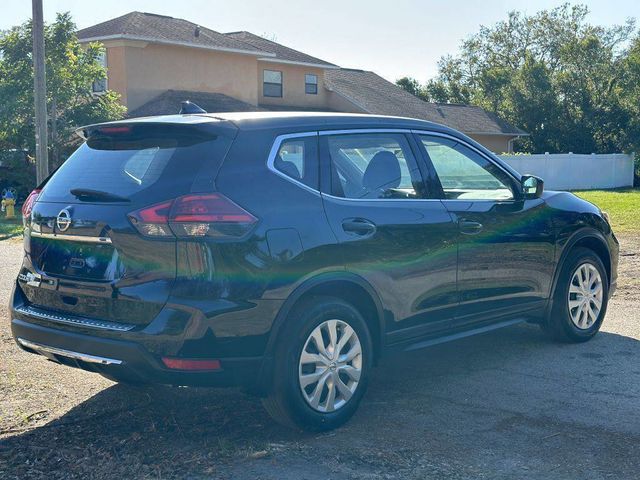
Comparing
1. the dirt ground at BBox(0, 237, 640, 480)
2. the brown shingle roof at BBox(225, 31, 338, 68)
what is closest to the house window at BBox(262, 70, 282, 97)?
the brown shingle roof at BBox(225, 31, 338, 68)

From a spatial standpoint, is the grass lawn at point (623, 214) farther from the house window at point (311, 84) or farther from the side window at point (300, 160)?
the house window at point (311, 84)

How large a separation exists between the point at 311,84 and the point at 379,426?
35178 mm

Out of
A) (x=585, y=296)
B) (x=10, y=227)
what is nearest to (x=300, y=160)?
(x=585, y=296)

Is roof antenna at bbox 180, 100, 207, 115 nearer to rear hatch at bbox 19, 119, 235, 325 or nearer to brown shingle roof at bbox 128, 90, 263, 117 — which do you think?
rear hatch at bbox 19, 119, 235, 325

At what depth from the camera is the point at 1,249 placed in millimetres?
15039

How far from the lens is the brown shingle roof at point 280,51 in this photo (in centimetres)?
3716

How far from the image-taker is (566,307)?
7035 millimetres

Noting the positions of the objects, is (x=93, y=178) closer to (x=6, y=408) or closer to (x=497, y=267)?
(x=6, y=408)

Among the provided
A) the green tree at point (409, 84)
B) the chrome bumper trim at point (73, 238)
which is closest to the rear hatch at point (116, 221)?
the chrome bumper trim at point (73, 238)

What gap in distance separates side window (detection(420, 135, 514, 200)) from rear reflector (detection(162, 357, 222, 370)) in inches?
86.6

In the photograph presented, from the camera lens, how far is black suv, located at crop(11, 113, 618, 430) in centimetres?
460

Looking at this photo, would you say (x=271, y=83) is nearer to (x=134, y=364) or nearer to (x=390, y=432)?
(x=390, y=432)

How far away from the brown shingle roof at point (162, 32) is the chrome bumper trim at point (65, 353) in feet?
85.4

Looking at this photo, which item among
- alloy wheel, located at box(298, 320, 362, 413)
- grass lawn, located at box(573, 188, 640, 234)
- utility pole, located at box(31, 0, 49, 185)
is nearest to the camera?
alloy wheel, located at box(298, 320, 362, 413)
